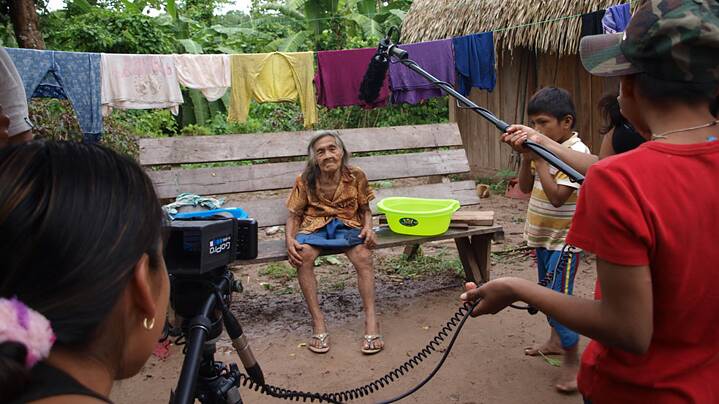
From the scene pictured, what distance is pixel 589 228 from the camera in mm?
1096

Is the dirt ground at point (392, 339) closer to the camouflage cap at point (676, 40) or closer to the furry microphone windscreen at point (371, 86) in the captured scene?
the furry microphone windscreen at point (371, 86)

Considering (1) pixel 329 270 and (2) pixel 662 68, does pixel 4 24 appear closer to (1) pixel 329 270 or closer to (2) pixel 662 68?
(1) pixel 329 270

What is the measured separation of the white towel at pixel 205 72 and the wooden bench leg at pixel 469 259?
303 centimetres

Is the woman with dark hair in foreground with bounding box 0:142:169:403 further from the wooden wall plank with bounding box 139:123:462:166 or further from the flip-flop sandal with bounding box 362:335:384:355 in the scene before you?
the wooden wall plank with bounding box 139:123:462:166

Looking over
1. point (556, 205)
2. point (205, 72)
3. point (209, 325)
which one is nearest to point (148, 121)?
point (205, 72)

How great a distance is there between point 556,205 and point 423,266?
8.15 ft

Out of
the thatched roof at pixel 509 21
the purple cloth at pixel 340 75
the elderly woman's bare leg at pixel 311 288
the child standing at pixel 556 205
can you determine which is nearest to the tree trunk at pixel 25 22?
the purple cloth at pixel 340 75

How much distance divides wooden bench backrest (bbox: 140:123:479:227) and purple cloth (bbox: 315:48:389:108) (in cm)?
112

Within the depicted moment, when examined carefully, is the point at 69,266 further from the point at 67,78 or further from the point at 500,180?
the point at 500,180

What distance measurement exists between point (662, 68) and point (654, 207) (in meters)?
0.27

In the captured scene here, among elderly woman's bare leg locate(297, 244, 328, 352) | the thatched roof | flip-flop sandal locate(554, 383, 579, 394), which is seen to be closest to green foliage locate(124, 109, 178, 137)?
the thatched roof

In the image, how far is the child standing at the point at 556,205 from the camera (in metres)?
2.85

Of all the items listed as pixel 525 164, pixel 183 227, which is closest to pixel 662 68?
pixel 183 227

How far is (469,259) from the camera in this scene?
455cm
